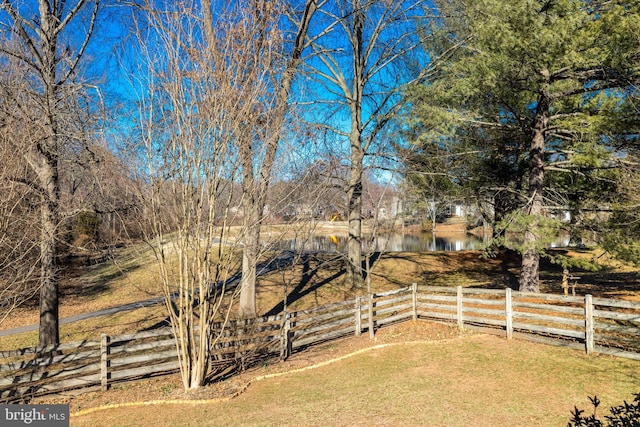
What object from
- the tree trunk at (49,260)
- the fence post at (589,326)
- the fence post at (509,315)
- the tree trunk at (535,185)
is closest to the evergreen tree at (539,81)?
the tree trunk at (535,185)

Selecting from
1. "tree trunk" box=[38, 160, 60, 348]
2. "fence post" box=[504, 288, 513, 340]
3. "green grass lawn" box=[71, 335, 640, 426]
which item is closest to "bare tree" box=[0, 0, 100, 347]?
"tree trunk" box=[38, 160, 60, 348]

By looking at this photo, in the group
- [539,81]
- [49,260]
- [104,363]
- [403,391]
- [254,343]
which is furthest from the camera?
[539,81]

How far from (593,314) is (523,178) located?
10269 millimetres

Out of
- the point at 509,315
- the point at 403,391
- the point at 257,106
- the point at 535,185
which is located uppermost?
the point at 257,106

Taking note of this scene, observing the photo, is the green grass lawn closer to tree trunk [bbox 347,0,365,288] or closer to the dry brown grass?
the dry brown grass

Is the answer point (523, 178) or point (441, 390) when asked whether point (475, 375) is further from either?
point (523, 178)

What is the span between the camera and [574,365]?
23.8 ft

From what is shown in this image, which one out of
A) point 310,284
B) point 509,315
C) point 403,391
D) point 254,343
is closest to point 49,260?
point 254,343

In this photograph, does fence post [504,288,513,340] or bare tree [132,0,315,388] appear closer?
bare tree [132,0,315,388]

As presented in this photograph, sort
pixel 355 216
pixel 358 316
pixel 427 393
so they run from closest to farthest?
pixel 427 393
pixel 358 316
pixel 355 216

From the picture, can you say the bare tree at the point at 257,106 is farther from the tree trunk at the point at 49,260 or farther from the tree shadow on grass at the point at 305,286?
the tree shadow on grass at the point at 305,286

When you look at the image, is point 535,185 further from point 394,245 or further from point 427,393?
point 394,245

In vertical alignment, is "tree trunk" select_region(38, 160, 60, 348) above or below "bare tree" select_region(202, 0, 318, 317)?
below

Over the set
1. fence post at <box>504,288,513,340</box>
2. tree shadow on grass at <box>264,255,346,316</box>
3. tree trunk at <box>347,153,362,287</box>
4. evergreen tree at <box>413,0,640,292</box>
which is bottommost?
tree shadow on grass at <box>264,255,346,316</box>
